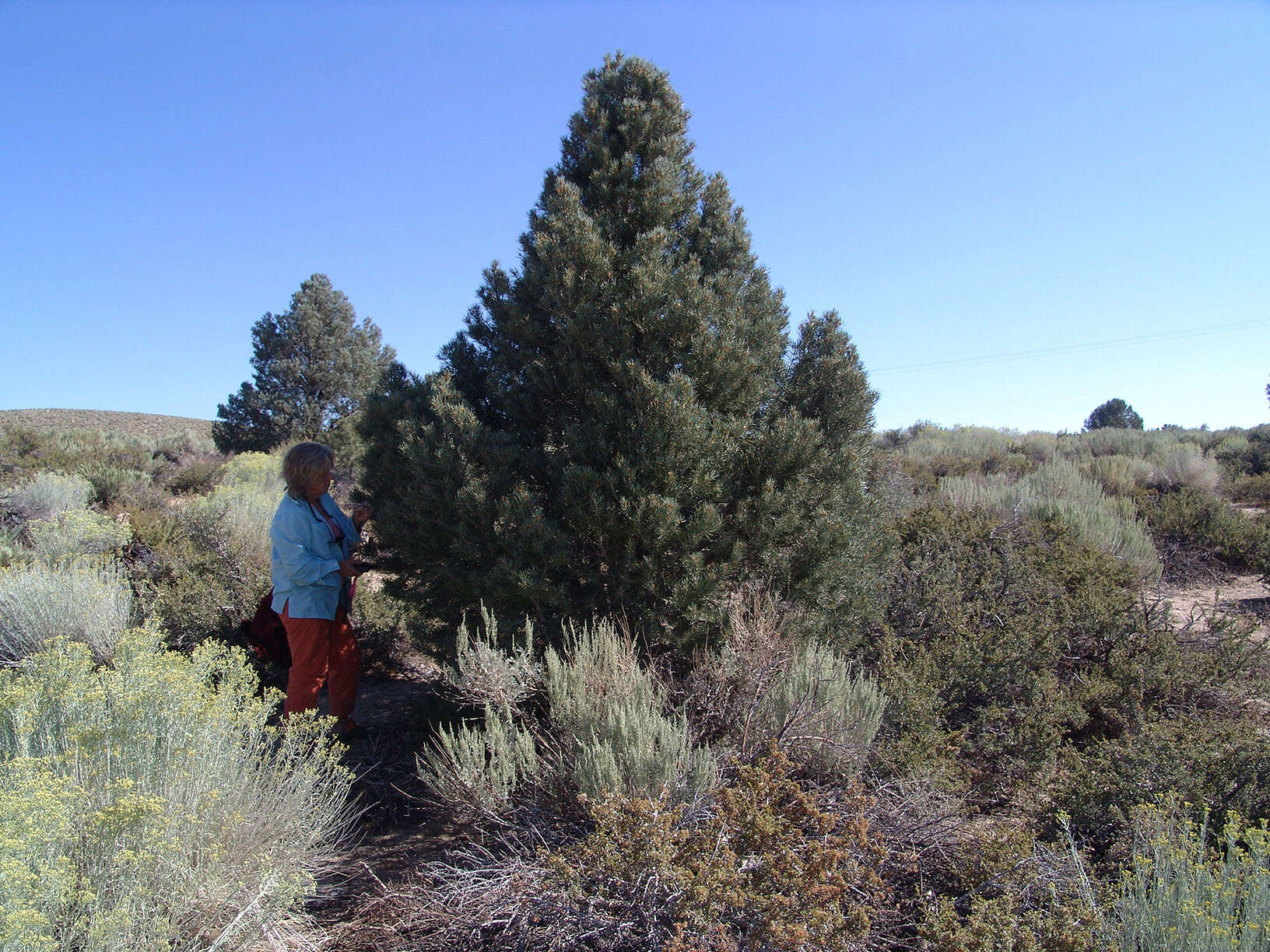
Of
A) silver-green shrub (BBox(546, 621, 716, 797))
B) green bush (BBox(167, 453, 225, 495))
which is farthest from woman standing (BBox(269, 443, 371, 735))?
green bush (BBox(167, 453, 225, 495))

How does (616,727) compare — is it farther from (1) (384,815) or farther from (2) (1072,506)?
(2) (1072,506)

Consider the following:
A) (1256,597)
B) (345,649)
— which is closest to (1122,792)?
(345,649)

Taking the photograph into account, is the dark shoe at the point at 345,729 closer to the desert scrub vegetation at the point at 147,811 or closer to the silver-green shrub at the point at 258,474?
the desert scrub vegetation at the point at 147,811

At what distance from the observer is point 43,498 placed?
8766 millimetres

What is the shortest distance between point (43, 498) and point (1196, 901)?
11331 millimetres

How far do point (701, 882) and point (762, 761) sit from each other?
628mm

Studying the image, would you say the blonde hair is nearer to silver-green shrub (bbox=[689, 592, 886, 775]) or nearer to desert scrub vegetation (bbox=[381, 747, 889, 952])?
desert scrub vegetation (bbox=[381, 747, 889, 952])

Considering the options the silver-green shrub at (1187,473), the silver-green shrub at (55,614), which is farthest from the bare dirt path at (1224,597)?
the silver-green shrub at (55,614)

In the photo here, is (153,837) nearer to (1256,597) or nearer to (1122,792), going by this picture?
(1122,792)

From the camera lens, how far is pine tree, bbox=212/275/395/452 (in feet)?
72.4

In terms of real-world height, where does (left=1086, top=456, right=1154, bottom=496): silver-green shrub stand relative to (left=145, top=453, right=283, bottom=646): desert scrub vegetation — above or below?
above

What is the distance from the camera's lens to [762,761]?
8.74 feet

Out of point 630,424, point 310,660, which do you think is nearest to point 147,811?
point 310,660

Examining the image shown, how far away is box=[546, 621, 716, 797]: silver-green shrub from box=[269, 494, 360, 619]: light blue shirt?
4.75ft
